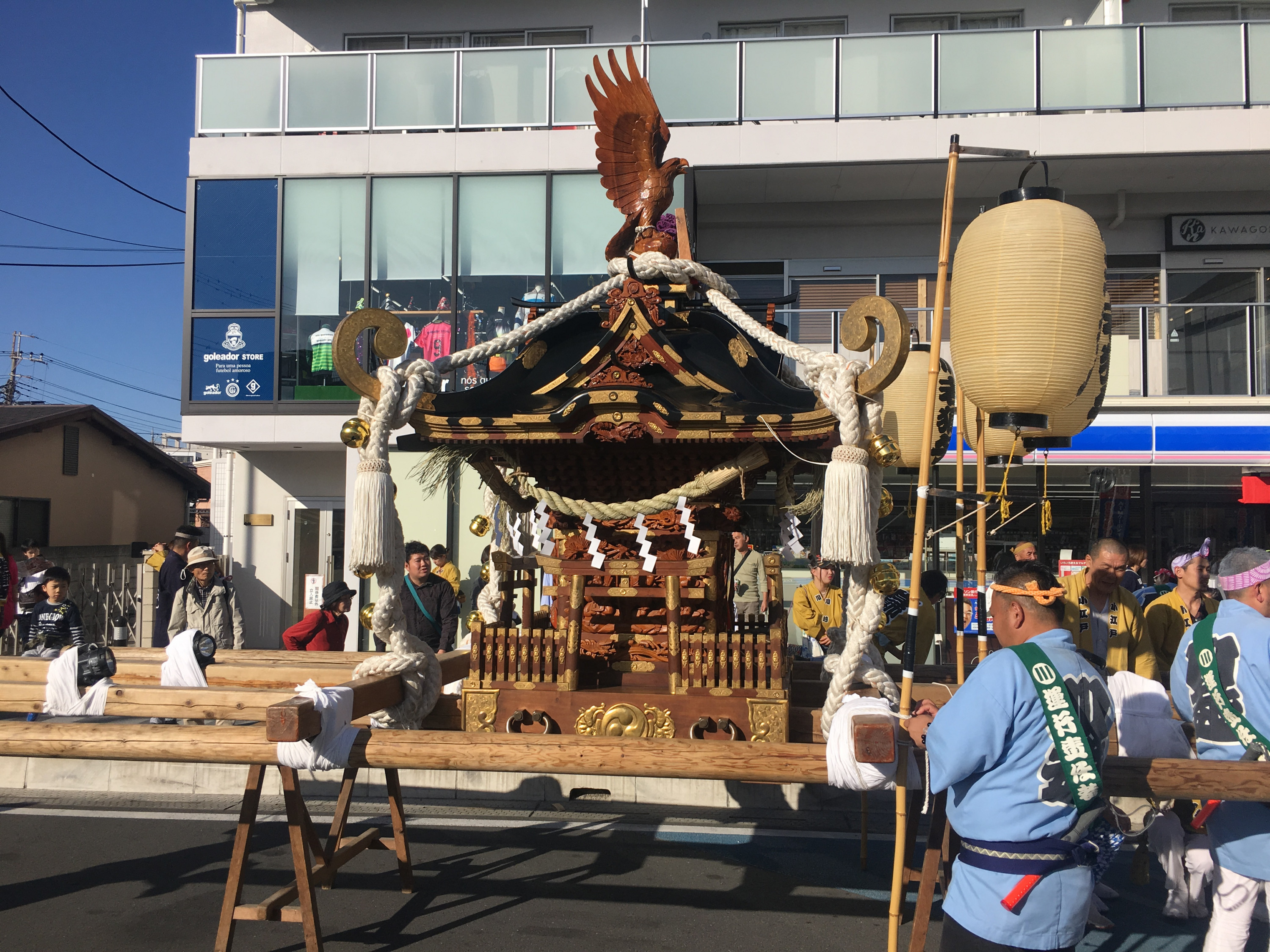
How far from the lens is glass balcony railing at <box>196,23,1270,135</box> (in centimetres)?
1059

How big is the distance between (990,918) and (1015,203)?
2848 mm

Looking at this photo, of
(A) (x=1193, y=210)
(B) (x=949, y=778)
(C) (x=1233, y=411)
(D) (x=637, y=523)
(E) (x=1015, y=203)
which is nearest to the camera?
(B) (x=949, y=778)

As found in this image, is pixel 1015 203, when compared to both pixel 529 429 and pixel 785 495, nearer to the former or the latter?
pixel 785 495

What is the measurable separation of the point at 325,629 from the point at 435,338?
16.3 feet

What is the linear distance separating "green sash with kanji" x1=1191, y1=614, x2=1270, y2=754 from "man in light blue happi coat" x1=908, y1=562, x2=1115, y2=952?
102cm

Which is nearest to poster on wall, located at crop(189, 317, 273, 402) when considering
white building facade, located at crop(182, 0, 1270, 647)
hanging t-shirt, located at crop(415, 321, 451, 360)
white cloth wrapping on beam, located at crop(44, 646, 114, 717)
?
white building facade, located at crop(182, 0, 1270, 647)

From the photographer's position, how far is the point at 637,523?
409cm

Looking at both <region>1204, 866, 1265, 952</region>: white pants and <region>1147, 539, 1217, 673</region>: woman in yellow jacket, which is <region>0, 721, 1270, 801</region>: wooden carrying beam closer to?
<region>1204, 866, 1265, 952</region>: white pants

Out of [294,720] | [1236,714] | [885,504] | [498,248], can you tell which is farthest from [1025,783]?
[498,248]

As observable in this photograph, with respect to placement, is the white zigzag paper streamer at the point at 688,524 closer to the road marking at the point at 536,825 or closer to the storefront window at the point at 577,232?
the road marking at the point at 536,825

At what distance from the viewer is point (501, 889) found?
184 inches

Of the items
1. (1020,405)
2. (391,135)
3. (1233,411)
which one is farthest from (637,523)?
(1233,411)

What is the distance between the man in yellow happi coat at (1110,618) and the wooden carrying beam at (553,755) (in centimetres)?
192

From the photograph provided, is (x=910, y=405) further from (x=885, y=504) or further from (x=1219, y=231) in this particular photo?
(x=1219, y=231)
